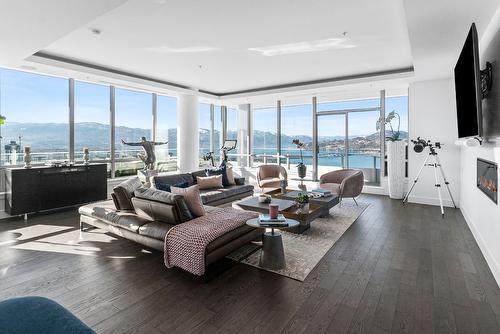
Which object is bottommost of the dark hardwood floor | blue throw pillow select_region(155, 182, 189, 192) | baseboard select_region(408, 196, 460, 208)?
the dark hardwood floor

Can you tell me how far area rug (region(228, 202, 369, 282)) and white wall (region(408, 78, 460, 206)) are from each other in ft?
7.87

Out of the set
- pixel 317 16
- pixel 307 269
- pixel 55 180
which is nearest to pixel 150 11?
pixel 317 16

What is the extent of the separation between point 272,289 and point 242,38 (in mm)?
3544

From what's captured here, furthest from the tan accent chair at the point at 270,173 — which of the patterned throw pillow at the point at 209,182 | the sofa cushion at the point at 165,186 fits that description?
the sofa cushion at the point at 165,186

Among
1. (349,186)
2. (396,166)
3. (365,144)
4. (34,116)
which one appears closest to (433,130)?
(396,166)

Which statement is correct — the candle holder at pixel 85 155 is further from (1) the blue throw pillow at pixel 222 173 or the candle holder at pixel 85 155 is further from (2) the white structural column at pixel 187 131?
(1) the blue throw pillow at pixel 222 173

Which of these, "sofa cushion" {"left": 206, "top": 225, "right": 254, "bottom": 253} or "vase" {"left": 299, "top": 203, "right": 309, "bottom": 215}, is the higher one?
"vase" {"left": 299, "top": 203, "right": 309, "bottom": 215}

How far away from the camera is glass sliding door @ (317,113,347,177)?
811cm

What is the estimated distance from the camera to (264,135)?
32.5ft

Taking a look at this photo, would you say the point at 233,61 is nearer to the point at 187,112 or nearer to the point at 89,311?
the point at 187,112

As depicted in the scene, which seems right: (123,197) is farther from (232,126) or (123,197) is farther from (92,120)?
(232,126)

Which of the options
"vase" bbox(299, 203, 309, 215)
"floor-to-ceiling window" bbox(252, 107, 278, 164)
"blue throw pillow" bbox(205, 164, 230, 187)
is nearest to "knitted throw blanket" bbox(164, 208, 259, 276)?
"vase" bbox(299, 203, 309, 215)

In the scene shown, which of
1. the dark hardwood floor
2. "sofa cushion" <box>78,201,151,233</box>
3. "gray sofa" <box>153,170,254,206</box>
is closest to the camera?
the dark hardwood floor

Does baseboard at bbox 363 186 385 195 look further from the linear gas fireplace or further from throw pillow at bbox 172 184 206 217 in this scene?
throw pillow at bbox 172 184 206 217
